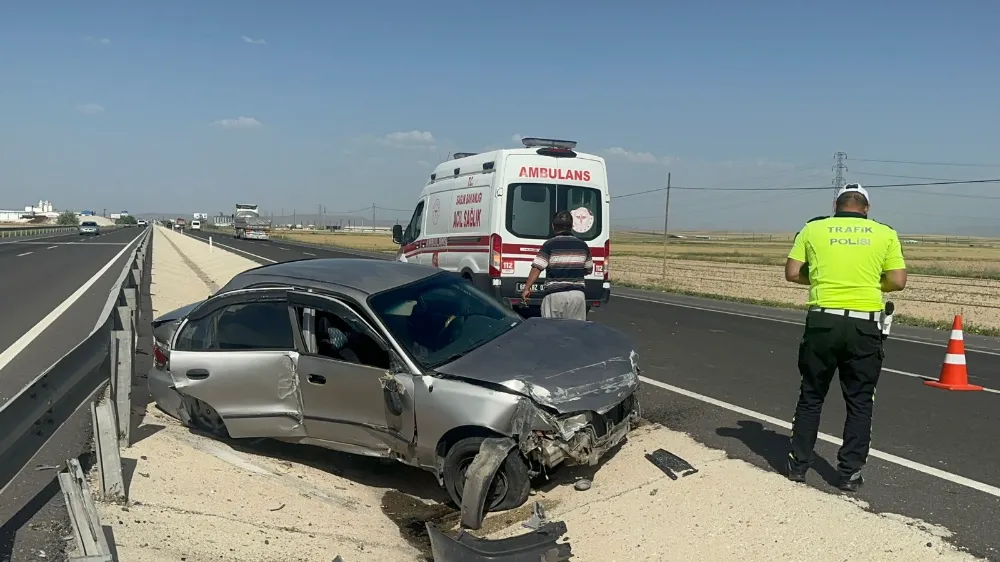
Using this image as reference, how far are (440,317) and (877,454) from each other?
3.31 metres

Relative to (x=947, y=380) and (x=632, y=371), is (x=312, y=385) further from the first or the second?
(x=947, y=380)

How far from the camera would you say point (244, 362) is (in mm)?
5461

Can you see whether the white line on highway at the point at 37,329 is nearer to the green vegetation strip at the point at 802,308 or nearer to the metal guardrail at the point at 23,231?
the green vegetation strip at the point at 802,308

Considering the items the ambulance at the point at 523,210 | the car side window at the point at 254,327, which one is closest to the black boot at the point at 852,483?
the car side window at the point at 254,327

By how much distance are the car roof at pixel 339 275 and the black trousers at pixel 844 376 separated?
2885mm

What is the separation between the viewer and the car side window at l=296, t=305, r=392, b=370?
5.04 meters

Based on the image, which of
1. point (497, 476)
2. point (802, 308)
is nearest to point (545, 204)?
point (497, 476)

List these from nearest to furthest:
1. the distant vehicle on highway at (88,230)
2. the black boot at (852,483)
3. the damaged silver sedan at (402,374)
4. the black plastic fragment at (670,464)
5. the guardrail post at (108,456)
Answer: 1. the guardrail post at (108,456)
2. the damaged silver sedan at (402,374)
3. the black boot at (852,483)
4. the black plastic fragment at (670,464)
5. the distant vehicle on highway at (88,230)

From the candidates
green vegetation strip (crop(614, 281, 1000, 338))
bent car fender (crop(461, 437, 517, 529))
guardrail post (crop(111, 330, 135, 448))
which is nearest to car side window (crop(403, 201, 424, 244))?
green vegetation strip (crop(614, 281, 1000, 338))

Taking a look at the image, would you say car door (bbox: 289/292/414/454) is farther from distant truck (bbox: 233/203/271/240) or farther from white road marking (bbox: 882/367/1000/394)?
distant truck (bbox: 233/203/271/240)

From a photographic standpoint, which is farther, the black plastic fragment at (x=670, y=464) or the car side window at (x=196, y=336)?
the car side window at (x=196, y=336)

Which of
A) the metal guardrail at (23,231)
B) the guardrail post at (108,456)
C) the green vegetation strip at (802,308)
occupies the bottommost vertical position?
the metal guardrail at (23,231)

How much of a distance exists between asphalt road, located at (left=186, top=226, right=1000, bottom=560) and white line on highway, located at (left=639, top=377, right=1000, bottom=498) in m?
0.01

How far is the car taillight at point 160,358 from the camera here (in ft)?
19.6
